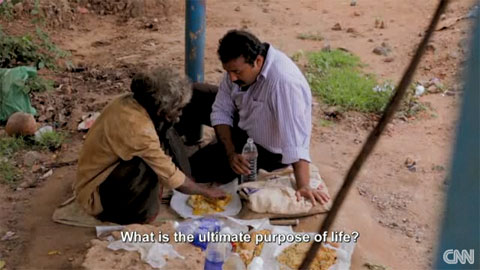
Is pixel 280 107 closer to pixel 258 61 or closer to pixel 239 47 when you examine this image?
pixel 258 61

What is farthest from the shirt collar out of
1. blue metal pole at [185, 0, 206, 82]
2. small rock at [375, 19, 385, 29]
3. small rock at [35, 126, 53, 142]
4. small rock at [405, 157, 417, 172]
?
small rock at [375, 19, 385, 29]

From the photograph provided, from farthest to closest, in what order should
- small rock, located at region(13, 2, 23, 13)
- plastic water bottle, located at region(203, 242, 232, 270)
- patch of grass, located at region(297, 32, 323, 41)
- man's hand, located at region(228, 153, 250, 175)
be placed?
small rock, located at region(13, 2, 23, 13), patch of grass, located at region(297, 32, 323, 41), man's hand, located at region(228, 153, 250, 175), plastic water bottle, located at region(203, 242, 232, 270)

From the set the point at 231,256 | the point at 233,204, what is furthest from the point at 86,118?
the point at 231,256

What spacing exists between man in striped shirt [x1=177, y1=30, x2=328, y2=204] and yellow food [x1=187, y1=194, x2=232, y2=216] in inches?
8.6

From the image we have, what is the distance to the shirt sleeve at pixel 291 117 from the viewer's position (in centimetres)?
373

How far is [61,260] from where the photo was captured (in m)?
3.61

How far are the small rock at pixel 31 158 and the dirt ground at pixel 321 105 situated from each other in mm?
179

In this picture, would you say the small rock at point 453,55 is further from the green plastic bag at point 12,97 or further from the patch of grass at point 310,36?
the green plastic bag at point 12,97

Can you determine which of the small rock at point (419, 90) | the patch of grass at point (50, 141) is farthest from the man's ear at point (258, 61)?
the small rock at point (419, 90)

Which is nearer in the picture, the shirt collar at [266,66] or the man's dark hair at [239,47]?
the man's dark hair at [239,47]

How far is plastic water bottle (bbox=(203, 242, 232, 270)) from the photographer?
3.23 metres

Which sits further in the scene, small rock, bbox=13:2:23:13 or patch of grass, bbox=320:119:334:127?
small rock, bbox=13:2:23:13

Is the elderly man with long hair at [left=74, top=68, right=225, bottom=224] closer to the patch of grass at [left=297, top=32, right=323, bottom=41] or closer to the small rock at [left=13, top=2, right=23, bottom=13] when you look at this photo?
the patch of grass at [left=297, top=32, right=323, bottom=41]

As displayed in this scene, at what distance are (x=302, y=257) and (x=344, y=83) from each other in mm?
2887
